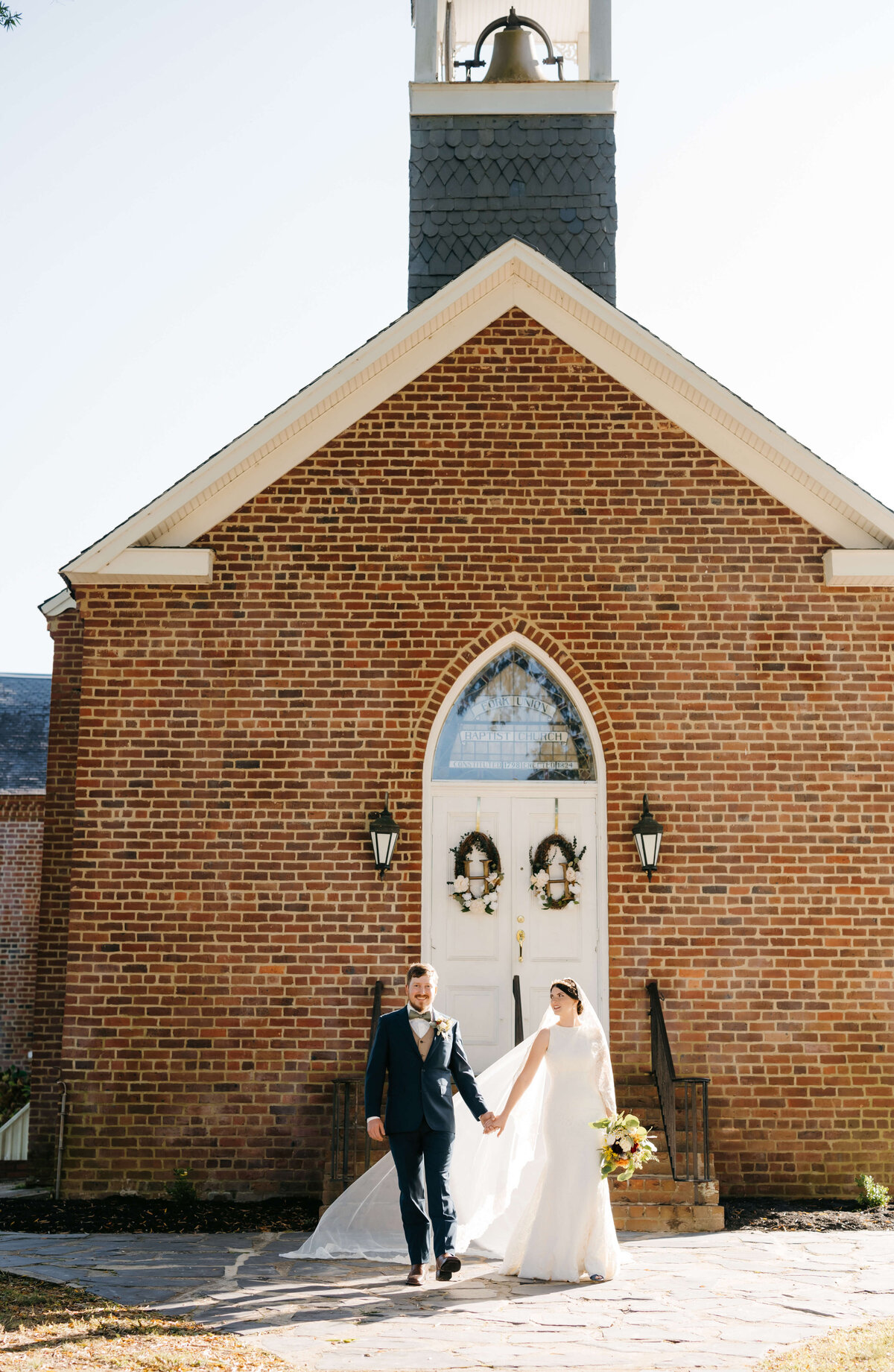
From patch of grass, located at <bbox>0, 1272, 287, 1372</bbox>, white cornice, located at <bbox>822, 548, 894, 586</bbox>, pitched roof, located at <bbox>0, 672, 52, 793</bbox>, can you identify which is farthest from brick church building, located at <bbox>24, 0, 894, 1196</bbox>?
pitched roof, located at <bbox>0, 672, 52, 793</bbox>

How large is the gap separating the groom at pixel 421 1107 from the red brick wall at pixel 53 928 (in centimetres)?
522

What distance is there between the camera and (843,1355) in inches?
190

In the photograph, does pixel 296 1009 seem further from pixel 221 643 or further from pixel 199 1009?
pixel 221 643

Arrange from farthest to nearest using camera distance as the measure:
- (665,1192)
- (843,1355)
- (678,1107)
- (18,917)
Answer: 1. (18,917)
2. (678,1107)
3. (665,1192)
4. (843,1355)

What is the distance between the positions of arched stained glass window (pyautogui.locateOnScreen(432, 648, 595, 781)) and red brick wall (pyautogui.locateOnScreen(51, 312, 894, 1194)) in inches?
9.6

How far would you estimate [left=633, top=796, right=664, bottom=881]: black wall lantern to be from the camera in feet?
30.2

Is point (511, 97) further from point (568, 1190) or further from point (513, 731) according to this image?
point (568, 1190)

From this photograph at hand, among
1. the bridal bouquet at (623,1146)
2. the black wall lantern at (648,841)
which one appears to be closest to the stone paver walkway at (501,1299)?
the bridal bouquet at (623,1146)

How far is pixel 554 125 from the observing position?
12.4m

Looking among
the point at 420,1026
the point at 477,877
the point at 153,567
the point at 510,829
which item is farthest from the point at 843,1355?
the point at 153,567

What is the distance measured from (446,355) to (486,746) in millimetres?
3207

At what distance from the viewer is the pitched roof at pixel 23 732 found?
21.1 metres

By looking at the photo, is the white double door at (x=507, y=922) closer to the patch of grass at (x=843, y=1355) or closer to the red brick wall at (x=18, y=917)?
the patch of grass at (x=843, y=1355)

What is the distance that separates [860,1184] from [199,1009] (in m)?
Result: 4.93
